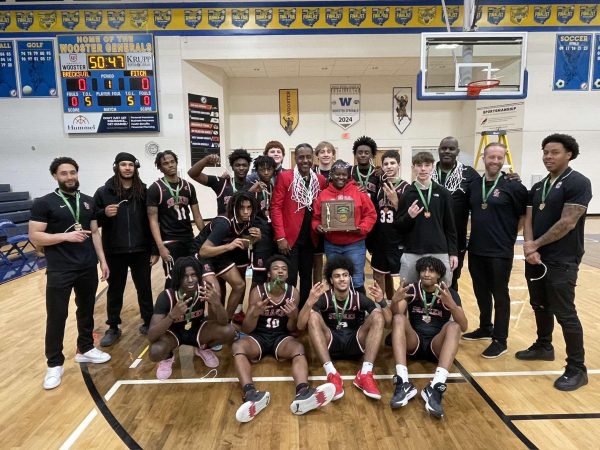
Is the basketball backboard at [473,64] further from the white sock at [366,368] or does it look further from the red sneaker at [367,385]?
the red sneaker at [367,385]

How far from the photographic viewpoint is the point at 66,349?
388 cm

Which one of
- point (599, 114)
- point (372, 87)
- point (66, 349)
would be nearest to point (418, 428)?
point (66, 349)

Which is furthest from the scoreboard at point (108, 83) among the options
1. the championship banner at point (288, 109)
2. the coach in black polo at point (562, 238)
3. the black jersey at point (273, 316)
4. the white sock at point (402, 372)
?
the coach in black polo at point (562, 238)

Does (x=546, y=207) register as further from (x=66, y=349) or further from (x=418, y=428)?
(x=66, y=349)

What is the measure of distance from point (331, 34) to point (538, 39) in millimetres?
5561

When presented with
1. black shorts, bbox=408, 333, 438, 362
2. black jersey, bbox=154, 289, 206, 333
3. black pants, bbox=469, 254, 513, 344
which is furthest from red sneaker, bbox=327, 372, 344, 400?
black pants, bbox=469, 254, 513, 344

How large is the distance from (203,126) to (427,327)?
9300mm

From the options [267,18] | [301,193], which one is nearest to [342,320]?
[301,193]

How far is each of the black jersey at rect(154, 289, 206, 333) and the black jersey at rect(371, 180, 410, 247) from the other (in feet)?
6.33

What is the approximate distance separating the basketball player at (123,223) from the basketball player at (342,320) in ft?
Answer: 6.01

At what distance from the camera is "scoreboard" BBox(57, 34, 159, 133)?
10.1 metres

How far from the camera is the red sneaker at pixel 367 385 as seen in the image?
2865 mm

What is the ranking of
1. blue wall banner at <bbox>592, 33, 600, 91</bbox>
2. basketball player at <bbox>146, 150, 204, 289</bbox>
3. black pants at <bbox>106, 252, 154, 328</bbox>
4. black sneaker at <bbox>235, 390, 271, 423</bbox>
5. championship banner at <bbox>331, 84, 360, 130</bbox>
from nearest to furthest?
black sneaker at <bbox>235, 390, 271, 423</bbox>
basketball player at <bbox>146, 150, 204, 289</bbox>
black pants at <bbox>106, 252, 154, 328</bbox>
blue wall banner at <bbox>592, 33, 600, 91</bbox>
championship banner at <bbox>331, 84, 360, 130</bbox>

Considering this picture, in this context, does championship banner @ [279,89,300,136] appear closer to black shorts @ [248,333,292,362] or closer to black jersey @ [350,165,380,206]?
black jersey @ [350,165,380,206]
